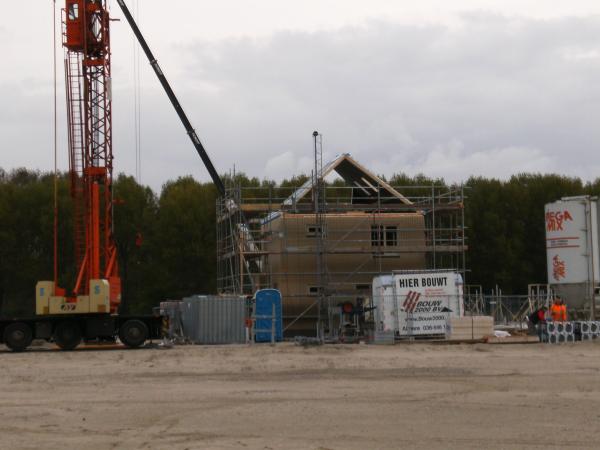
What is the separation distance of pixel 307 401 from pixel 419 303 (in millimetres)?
19820

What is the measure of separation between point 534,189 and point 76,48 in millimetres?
40935

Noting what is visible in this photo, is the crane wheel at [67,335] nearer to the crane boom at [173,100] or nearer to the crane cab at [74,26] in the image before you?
the crane cab at [74,26]

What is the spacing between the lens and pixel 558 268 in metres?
42.7

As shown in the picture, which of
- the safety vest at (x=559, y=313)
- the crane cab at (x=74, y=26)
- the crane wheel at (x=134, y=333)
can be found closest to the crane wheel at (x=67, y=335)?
the crane wheel at (x=134, y=333)

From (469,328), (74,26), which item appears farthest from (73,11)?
(469,328)

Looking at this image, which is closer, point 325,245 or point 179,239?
point 325,245

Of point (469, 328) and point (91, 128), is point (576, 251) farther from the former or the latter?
point (91, 128)

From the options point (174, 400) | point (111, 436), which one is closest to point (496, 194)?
point (174, 400)

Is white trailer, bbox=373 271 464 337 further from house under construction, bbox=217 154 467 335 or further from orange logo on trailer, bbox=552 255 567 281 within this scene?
house under construction, bbox=217 154 467 335

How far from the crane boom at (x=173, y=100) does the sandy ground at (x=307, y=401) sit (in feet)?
74.4

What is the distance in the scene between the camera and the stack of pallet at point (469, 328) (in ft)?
124

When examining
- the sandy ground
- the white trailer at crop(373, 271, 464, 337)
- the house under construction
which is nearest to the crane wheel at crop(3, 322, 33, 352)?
the sandy ground

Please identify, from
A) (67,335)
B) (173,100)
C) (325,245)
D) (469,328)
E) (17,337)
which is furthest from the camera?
(173,100)

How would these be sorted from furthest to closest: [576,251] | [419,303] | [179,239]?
1. [179,239]
2. [576,251]
3. [419,303]
